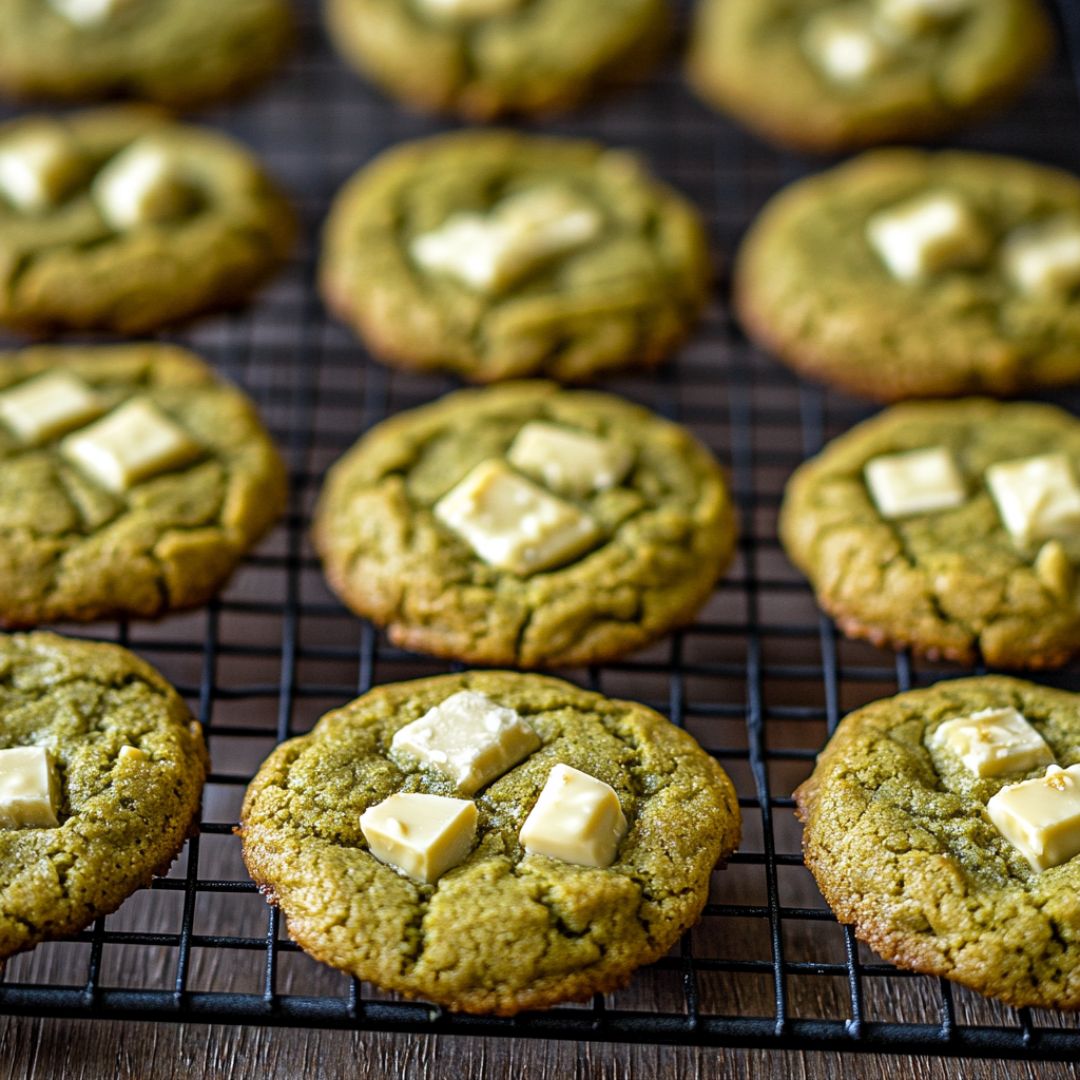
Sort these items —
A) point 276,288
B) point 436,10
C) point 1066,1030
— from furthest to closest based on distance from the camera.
→ point 436,10, point 276,288, point 1066,1030

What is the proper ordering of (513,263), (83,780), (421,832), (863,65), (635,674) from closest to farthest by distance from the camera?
(421,832) < (83,780) < (635,674) < (513,263) < (863,65)

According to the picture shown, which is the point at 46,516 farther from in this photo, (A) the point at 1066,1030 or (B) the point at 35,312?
(A) the point at 1066,1030

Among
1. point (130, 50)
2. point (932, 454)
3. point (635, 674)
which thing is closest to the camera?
point (932, 454)

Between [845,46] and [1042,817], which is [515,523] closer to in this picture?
[1042,817]

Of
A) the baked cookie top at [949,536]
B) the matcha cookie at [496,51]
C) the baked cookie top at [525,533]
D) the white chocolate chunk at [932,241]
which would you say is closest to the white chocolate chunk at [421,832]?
the baked cookie top at [525,533]

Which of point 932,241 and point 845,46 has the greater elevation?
point 845,46

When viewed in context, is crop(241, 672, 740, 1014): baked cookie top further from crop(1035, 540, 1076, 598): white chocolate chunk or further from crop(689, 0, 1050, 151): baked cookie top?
crop(689, 0, 1050, 151): baked cookie top

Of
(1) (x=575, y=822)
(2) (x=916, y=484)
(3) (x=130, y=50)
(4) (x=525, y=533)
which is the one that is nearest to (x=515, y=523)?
(4) (x=525, y=533)

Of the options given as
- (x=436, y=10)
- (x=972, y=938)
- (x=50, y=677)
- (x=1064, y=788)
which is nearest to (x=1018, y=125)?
(x=436, y=10)

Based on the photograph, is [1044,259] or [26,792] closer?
[26,792]
